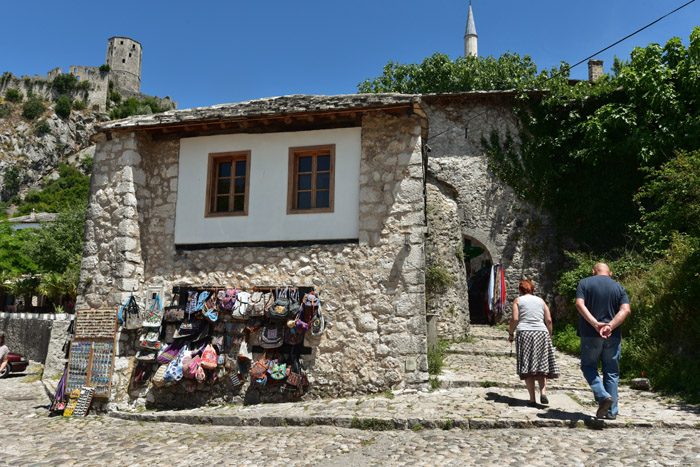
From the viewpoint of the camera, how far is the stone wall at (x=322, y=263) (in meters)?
7.35

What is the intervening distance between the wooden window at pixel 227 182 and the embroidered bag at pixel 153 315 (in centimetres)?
162

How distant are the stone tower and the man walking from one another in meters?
A: 89.4

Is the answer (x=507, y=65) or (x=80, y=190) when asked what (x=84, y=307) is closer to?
(x=507, y=65)

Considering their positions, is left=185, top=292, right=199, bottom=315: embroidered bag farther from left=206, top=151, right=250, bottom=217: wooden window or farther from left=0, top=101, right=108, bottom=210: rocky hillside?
left=0, top=101, right=108, bottom=210: rocky hillside

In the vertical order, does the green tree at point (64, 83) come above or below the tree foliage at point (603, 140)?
above

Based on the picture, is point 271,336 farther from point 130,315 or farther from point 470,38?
point 470,38

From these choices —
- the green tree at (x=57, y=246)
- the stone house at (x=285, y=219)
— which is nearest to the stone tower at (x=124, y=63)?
the green tree at (x=57, y=246)

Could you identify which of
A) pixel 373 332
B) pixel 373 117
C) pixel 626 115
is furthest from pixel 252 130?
pixel 626 115

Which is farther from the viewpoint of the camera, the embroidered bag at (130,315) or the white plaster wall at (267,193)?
the embroidered bag at (130,315)

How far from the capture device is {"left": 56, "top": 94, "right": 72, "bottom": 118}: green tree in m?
73.1

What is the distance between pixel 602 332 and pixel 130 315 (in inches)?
259

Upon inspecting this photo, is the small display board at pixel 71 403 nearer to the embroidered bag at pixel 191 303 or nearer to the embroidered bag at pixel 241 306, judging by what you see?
the embroidered bag at pixel 191 303

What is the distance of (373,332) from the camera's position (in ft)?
24.2

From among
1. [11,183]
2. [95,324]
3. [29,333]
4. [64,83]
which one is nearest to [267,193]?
[95,324]
